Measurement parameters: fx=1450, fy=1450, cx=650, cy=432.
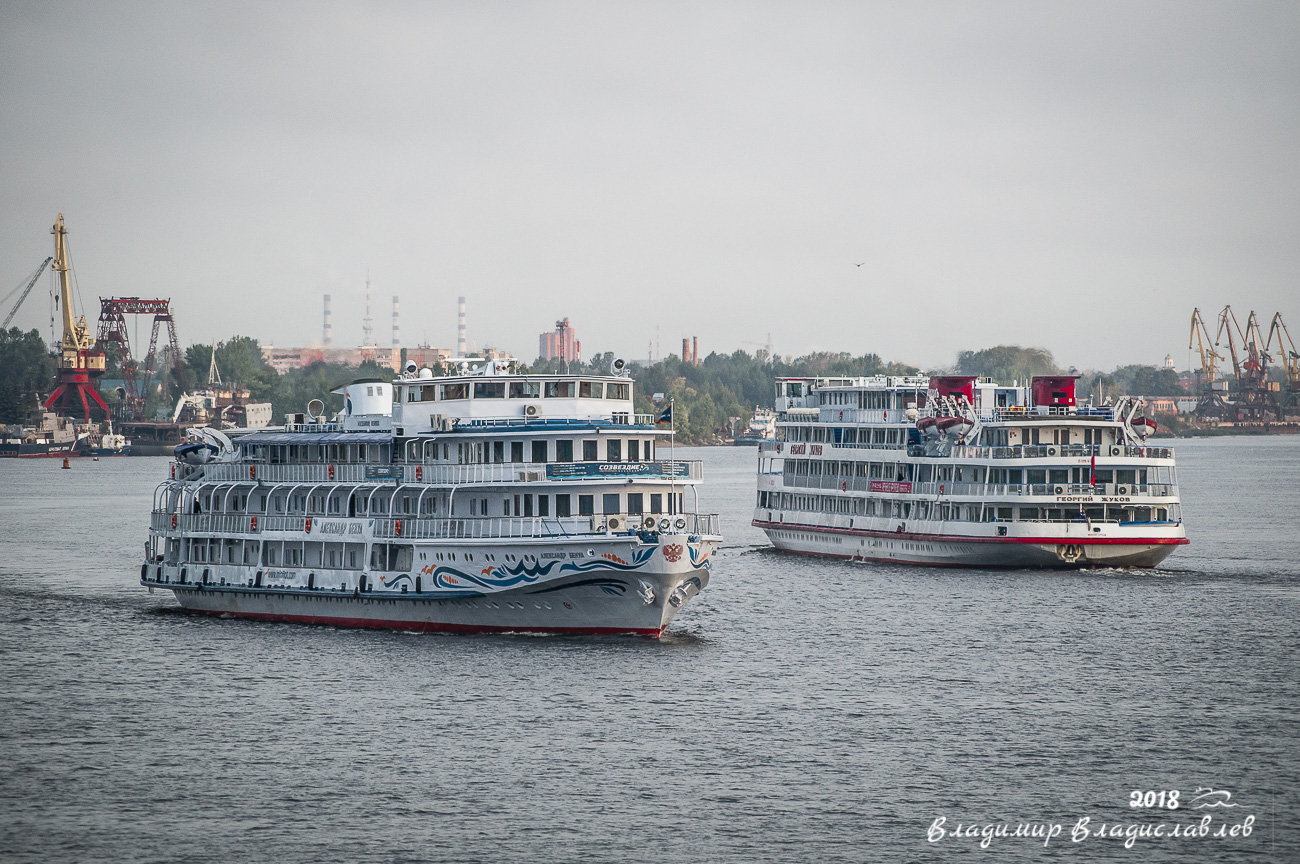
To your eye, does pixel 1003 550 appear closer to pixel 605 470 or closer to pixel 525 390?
pixel 605 470

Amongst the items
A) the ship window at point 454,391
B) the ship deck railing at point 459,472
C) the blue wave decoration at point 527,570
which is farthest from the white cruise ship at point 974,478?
the ship window at point 454,391

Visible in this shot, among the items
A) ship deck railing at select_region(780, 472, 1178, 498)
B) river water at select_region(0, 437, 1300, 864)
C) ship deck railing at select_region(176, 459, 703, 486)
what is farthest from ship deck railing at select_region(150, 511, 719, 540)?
ship deck railing at select_region(780, 472, 1178, 498)

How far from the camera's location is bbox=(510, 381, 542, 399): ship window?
58.2 metres

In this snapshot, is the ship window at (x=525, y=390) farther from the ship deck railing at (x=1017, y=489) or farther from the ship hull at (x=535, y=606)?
the ship deck railing at (x=1017, y=489)

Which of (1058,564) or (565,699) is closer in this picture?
(565,699)

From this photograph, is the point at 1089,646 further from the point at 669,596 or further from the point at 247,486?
the point at 247,486

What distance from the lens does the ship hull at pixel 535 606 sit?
53.6 meters

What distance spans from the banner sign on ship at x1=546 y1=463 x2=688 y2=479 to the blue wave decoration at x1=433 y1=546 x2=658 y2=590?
3.32 m

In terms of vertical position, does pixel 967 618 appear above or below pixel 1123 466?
below

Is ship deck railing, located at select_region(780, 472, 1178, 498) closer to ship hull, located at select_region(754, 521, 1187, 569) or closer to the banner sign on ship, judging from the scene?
ship hull, located at select_region(754, 521, 1187, 569)

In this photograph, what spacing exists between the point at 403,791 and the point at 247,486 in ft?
95.2

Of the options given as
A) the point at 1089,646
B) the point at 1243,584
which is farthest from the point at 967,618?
the point at 1243,584

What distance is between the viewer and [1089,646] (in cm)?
5738

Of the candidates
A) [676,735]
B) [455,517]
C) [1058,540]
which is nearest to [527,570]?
[455,517]
